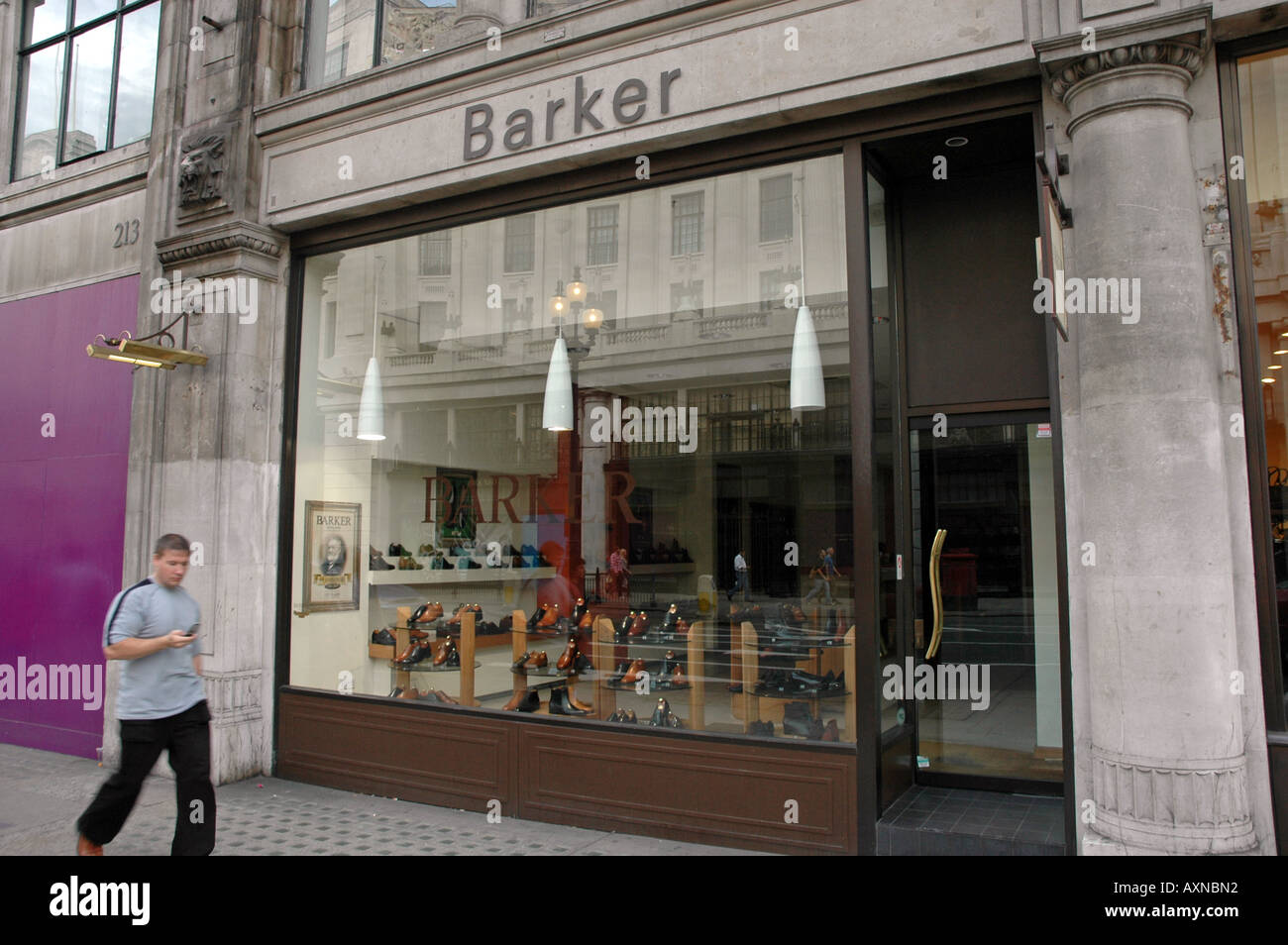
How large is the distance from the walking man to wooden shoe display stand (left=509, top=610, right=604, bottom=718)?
2425 mm

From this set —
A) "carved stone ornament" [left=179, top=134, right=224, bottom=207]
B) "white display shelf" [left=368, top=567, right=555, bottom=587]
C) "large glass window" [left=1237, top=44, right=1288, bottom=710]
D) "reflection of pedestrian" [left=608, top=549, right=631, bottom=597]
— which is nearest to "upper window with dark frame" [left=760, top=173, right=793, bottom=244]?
"large glass window" [left=1237, top=44, right=1288, bottom=710]

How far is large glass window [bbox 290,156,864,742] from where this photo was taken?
6543 mm

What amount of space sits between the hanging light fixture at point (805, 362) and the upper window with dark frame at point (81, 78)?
7046mm

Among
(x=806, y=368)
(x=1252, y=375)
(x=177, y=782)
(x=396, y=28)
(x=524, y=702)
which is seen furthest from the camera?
(x=396, y=28)

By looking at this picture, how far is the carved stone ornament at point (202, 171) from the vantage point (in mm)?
8219

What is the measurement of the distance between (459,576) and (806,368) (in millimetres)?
4272

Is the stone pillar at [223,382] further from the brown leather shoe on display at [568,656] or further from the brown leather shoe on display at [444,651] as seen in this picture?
the brown leather shoe on display at [568,656]

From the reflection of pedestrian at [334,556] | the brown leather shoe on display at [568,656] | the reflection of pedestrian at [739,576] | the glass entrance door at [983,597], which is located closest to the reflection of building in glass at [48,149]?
the reflection of pedestrian at [334,556]

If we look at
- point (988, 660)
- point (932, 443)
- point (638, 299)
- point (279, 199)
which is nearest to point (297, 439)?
point (279, 199)

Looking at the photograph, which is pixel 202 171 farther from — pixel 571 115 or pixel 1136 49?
pixel 1136 49

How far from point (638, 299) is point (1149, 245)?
427 cm

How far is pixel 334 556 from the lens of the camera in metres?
8.48

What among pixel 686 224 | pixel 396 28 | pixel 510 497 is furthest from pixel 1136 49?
pixel 510 497

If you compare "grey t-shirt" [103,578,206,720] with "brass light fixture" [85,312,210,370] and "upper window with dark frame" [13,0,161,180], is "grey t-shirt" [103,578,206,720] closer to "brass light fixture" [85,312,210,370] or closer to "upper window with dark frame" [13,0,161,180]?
"brass light fixture" [85,312,210,370]
